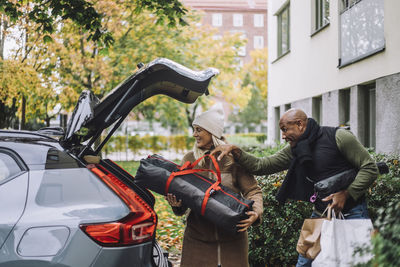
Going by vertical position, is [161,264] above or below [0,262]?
below

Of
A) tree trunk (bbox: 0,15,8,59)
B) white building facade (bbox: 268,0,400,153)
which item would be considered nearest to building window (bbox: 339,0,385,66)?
white building facade (bbox: 268,0,400,153)

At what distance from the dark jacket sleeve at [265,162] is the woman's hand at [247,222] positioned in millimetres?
516

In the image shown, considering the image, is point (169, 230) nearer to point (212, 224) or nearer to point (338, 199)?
point (212, 224)

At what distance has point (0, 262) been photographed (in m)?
2.52

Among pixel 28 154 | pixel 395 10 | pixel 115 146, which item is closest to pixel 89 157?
pixel 28 154

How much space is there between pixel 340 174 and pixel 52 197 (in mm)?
1991

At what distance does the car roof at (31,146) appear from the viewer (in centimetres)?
280

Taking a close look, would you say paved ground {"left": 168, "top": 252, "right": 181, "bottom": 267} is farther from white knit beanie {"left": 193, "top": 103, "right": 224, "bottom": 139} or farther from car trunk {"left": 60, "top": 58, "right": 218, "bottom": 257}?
white knit beanie {"left": 193, "top": 103, "right": 224, "bottom": 139}

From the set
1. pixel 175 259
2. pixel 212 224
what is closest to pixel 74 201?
pixel 212 224

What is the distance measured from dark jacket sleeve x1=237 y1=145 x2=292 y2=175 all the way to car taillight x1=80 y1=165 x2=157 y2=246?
0.87 metres

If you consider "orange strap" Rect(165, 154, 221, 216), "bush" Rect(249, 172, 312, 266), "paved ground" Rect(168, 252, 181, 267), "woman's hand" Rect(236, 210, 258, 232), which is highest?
"orange strap" Rect(165, 154, 221, 216)

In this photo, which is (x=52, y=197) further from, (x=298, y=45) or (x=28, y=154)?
(x=298, y=45)

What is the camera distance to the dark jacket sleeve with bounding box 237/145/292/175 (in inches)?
135

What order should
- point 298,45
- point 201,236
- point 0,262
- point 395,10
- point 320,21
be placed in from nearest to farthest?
point 0,262 < point 201,236 < point 395,10 < point 320,21 < point 298,45
